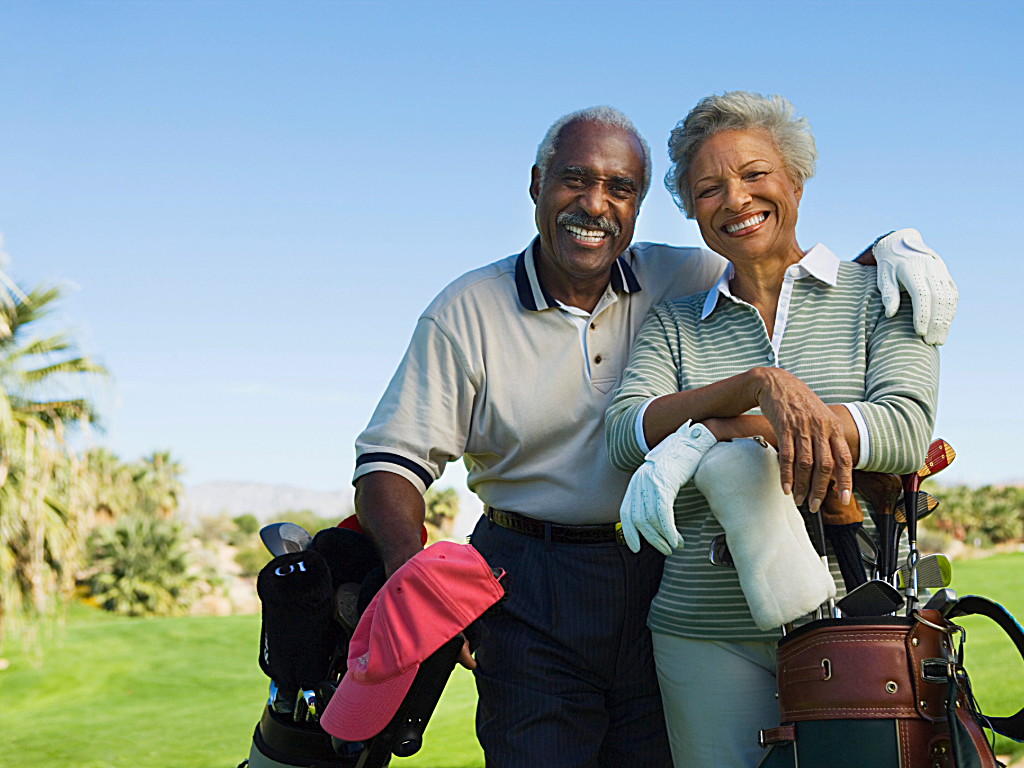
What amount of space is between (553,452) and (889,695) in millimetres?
1129

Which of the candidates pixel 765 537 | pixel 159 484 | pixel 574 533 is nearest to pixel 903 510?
pixel 765 537

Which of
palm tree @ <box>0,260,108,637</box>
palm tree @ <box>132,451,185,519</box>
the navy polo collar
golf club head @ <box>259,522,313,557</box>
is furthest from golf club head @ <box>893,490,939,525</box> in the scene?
palm tree @ <box>132,451,185,519</box>

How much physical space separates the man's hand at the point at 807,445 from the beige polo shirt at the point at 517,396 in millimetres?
803

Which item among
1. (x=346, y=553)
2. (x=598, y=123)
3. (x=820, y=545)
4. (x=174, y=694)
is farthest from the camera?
(x=174, y=694)

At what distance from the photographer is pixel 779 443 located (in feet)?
5.48

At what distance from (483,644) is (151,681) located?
9287 millimetres

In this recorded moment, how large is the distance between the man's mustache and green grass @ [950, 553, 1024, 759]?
8.46ft

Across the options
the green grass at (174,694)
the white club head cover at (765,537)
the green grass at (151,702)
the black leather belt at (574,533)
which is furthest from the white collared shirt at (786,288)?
the green grass at (151,702)

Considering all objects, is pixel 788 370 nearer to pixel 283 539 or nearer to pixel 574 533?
pixel 574 533

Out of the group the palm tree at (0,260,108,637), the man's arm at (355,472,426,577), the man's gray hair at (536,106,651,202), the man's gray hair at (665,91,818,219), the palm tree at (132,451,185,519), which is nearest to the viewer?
the man's gray hair at (665,91,818,219)

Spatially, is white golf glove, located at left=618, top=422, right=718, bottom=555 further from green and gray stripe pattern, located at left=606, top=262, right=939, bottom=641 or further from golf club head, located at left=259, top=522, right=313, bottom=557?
golf club head, located at left=259, top=522, right=313, bottom=557

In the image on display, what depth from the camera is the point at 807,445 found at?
1663 mm

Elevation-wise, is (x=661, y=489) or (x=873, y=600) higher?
(x=661, y=489)

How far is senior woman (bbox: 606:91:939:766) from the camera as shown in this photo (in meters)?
1.80
